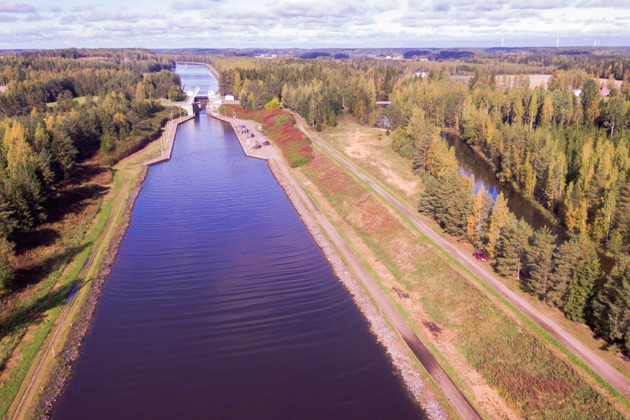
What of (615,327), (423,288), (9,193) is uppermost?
(9,193)

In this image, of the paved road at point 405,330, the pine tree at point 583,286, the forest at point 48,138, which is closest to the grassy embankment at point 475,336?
the paved road at point 405,330

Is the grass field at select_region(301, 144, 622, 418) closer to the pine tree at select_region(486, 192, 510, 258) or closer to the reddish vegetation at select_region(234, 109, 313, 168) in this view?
the pine tree at select_region(486, 192, 510, 258)

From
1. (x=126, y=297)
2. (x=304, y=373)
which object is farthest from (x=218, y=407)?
(x=126, y=297)

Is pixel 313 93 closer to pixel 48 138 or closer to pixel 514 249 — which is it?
pixel 48 138

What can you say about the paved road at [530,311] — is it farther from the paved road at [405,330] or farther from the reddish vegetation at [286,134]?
the reddish vegetation at [286,134]

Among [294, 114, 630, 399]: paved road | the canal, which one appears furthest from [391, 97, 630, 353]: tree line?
the canal

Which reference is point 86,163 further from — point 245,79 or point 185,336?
point 245,79
